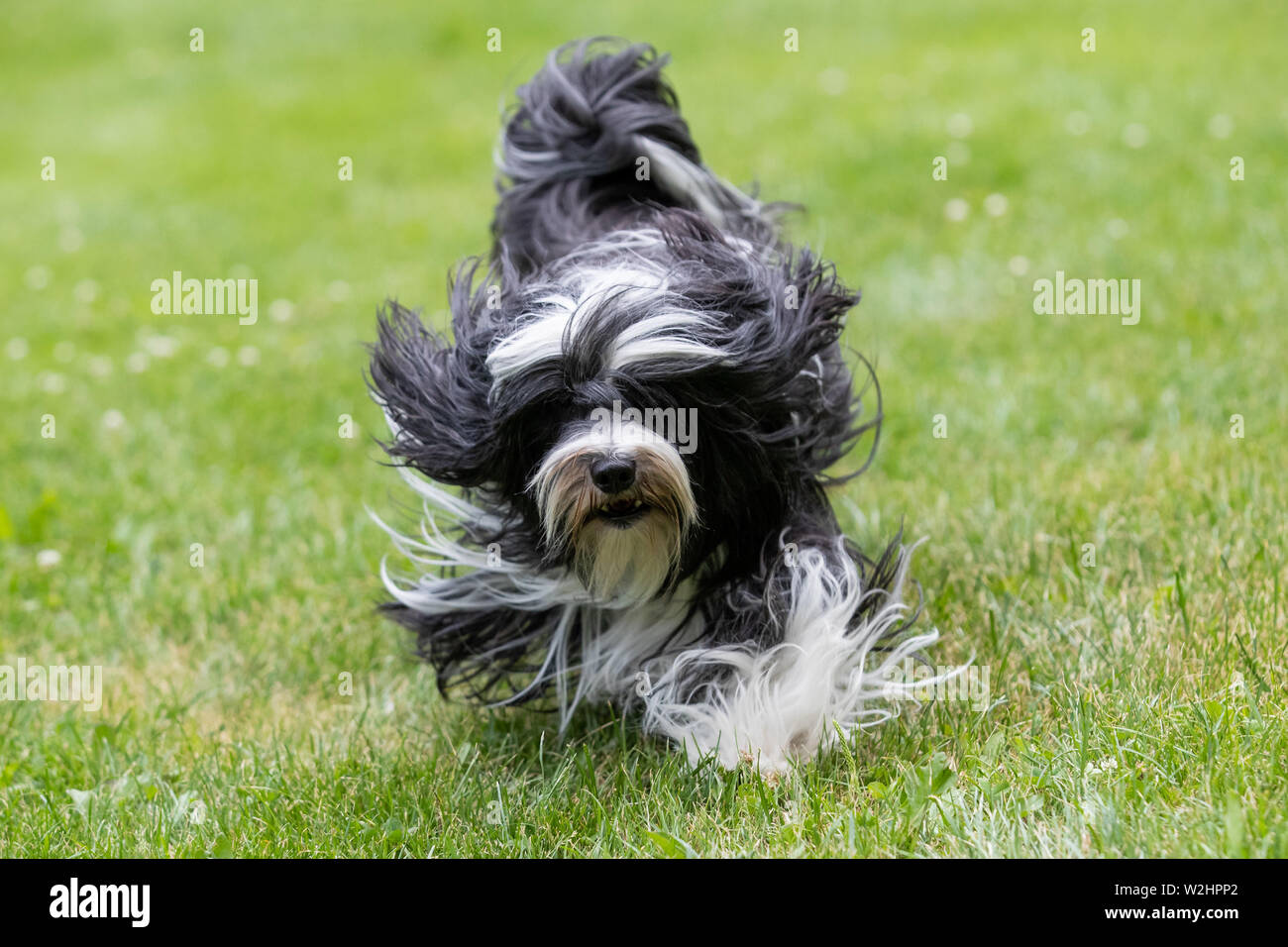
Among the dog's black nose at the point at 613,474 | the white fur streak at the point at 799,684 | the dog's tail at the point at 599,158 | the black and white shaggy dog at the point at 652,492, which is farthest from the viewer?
the dog's tail at the point at 599,158

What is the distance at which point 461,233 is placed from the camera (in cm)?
844

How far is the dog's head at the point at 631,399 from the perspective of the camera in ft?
9.74

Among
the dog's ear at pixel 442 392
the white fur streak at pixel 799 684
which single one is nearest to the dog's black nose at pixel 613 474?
the dog's ear at pixel 442 392

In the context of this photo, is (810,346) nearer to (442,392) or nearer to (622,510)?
(622,510)

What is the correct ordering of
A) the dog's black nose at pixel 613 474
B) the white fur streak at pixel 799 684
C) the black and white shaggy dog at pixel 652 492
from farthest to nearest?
the white fur streak at pixel 799 684
the black and white shaggy dog at pixel 652 492
the dog's black nose at pixel 613 474

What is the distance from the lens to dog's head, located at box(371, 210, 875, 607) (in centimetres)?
297

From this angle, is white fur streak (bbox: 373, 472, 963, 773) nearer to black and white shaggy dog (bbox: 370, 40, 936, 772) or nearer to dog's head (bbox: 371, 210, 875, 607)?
black and white shaggy dog (bbox: 370, 40, 936, 772)

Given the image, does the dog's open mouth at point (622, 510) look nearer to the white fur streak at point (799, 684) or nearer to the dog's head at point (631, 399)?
the dog's head at point (631, 399)

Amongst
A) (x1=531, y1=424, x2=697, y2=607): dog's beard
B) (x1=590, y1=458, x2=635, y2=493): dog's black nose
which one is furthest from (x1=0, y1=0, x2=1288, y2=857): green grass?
(x1=590, y1=458, x2=635, y2=493): dog's black nose

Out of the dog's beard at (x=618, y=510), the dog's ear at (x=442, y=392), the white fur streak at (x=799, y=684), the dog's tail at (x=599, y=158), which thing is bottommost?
the white fur streak at (x=799, y=684)

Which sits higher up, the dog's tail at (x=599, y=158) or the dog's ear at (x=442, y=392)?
the dog's tail at (x=599, y=158)

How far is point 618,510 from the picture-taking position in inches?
119

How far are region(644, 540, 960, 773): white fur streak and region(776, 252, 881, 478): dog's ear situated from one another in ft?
1.02
